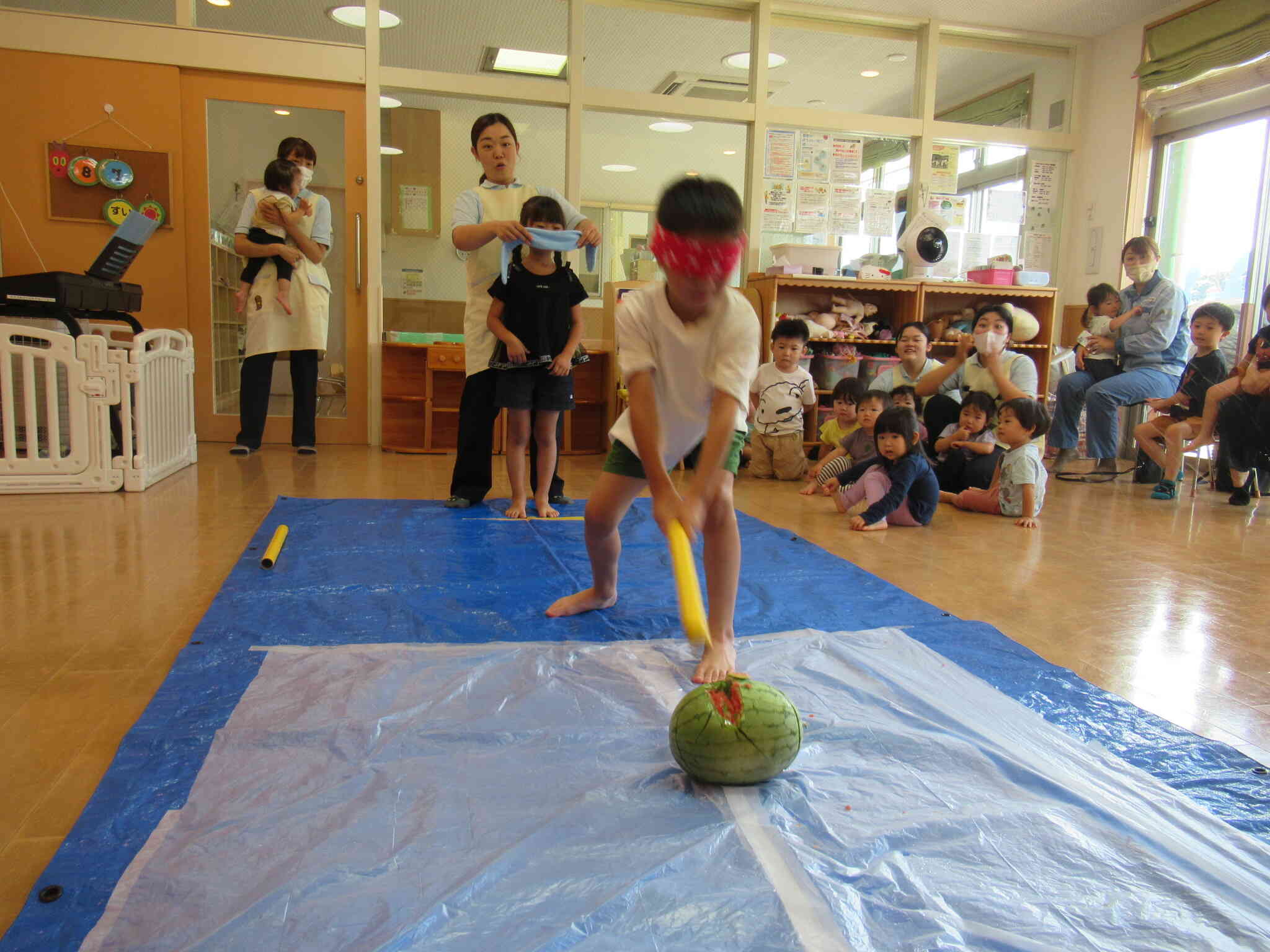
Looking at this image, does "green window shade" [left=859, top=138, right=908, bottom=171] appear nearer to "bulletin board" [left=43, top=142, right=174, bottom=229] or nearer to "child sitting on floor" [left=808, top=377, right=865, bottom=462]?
"child sitting on floor" [left=808, top=377, right=865, bottom=462]

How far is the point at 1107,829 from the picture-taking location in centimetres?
126

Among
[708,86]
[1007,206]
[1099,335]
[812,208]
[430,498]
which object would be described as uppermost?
[708,86]

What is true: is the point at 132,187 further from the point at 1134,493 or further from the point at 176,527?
the point at 1134,493

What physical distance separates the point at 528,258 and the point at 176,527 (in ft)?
5.20

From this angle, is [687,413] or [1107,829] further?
[687,413]

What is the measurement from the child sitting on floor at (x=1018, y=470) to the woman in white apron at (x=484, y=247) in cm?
214

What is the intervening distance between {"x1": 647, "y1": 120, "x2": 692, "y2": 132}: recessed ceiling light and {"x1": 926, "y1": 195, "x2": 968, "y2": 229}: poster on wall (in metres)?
2.69

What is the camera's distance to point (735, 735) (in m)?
1.32

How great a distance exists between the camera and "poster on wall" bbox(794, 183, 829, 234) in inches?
253

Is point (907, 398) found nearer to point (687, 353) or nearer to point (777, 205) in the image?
point (777, 205)

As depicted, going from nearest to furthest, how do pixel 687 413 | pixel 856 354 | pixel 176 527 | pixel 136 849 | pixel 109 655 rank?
1. pixel 136 849
2. pixel 109 655
3. pixel 687 413
4. pixel 176 527
5. pixel 856 354

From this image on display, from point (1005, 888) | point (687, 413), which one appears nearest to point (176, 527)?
point (687, 413)

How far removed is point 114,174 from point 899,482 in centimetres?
495

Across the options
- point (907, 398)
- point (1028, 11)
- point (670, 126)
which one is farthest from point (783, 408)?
point (670, 126)
